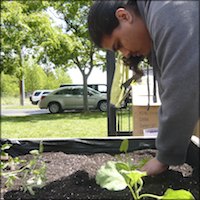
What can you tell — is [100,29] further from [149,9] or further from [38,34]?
[38,34]

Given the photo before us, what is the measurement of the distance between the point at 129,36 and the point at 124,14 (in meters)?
0.04

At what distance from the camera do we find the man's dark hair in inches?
27.0

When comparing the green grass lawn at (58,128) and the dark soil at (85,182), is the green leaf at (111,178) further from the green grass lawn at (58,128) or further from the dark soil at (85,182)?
the green grass lawn at (58,128)

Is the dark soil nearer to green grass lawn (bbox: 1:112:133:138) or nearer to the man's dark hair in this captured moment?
the man's dark hair

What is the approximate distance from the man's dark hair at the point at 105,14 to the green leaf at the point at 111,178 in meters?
0.26

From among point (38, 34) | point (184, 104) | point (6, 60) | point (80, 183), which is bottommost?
point (80, 183)

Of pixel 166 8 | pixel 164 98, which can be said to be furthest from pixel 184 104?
pixel 166 8

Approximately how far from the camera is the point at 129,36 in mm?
686

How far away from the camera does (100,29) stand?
0.71 meters

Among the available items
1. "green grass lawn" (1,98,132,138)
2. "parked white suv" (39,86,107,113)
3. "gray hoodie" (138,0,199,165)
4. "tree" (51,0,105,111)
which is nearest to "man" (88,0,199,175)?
"gray hoodie" (138,0,199,165)

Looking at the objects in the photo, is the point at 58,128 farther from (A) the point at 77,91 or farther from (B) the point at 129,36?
(B) the point at 129,36

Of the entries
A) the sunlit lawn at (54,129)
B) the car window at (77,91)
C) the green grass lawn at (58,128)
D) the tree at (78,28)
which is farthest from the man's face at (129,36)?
the car window at (77,91)

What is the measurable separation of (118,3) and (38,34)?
733cm

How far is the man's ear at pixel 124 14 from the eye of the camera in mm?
672
